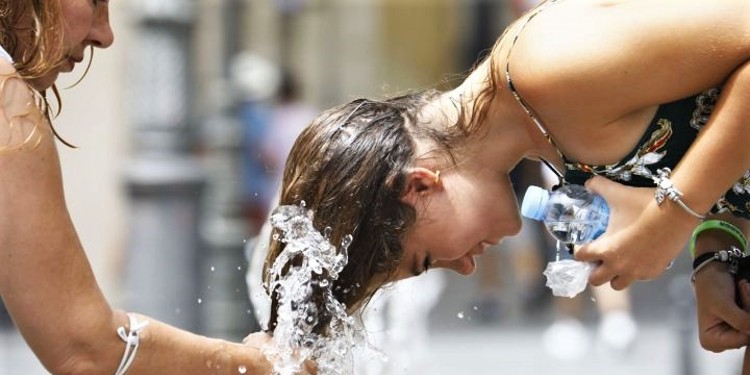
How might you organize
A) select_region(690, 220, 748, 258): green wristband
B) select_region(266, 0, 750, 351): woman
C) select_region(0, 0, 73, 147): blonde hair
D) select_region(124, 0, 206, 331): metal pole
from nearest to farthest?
select_region(0, 0, 73, 147): blonde hair < select_region(266, 0, 750, 351): woman < select_region(690, 220, 748, 258): green wristband < select_region(124, 0, 206, 331): metal pole

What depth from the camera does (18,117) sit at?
8.56 feet

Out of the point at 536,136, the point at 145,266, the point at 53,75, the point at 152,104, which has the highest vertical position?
the point at 53,75

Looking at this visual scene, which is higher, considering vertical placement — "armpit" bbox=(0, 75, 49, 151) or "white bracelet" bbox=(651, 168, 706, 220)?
"armpit" bbox=(0, 75, 49, 151)

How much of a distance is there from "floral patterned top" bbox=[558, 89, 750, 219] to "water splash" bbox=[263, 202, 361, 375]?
0.53 m

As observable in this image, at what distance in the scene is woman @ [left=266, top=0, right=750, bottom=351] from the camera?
2.80m

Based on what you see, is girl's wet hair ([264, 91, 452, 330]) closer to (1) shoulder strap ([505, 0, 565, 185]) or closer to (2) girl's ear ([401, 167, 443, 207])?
(2) girl's ear ([401, 167, 443, 207])

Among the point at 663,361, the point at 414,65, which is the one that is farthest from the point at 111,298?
the point at 414,65

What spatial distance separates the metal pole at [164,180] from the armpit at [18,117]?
445 centimetres

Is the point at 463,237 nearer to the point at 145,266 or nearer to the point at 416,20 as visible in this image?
the point at 145,266

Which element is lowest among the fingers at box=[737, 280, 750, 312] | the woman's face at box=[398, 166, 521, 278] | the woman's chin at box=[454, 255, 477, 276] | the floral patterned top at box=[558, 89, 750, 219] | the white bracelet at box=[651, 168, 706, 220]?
the fingers at box=[737, 280, 750, 312]

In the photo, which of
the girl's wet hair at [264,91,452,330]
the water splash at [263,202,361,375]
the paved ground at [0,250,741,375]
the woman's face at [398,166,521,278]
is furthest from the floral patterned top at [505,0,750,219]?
the paved ground at [0,250,741,375]

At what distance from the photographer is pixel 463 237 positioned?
3123 millimetres

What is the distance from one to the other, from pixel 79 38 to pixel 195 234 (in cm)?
455

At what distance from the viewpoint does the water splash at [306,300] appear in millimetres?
3100
